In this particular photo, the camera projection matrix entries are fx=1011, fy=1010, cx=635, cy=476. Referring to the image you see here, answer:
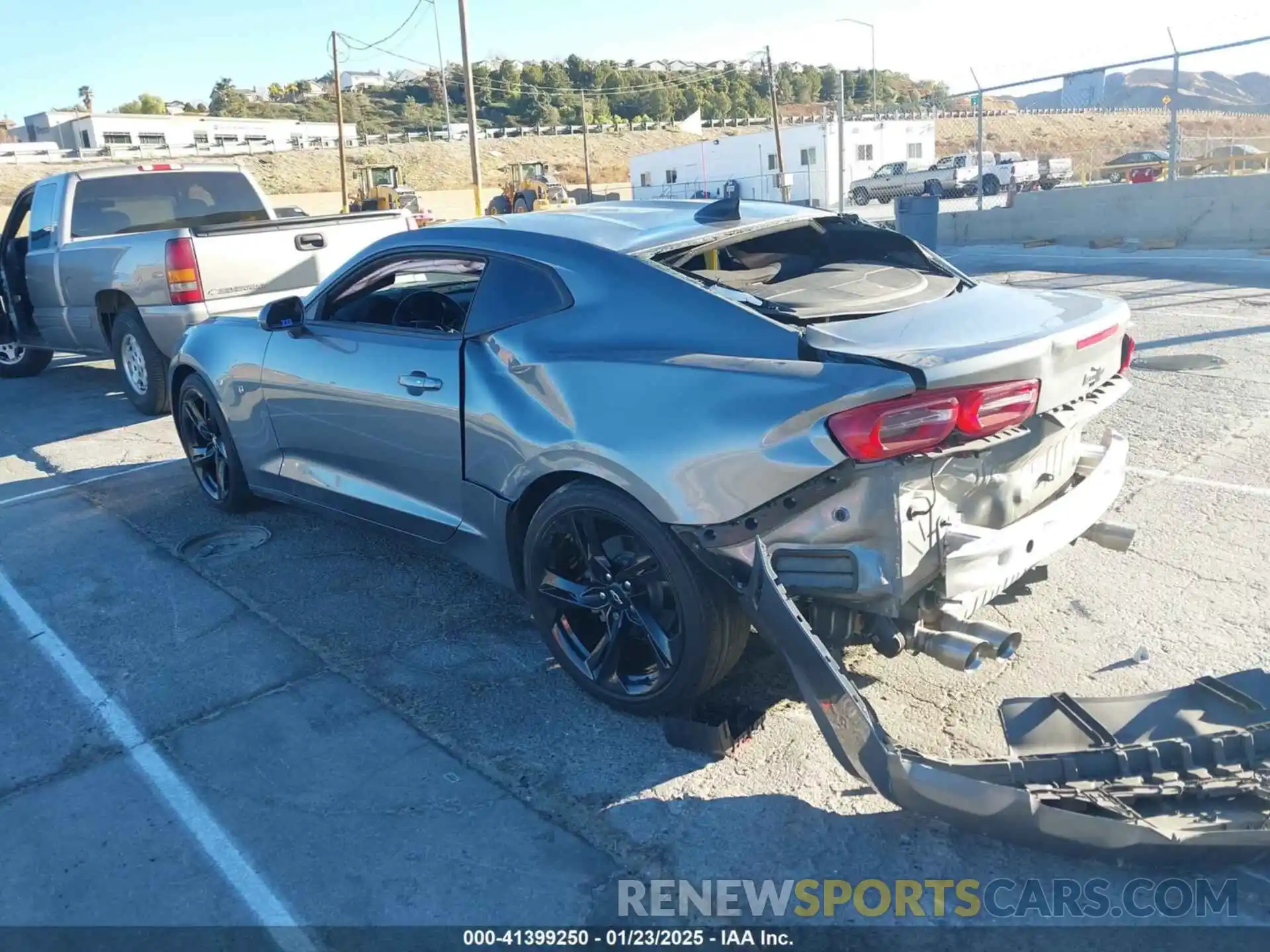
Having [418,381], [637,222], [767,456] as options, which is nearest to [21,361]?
[418,381]

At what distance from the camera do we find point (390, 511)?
436 centimetres

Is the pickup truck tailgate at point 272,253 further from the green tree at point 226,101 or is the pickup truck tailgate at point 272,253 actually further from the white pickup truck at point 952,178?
the green tree at point 226,101

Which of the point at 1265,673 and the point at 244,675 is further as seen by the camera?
the point at 244,675

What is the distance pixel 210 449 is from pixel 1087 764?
4948 mm

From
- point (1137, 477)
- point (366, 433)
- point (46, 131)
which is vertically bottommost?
point (1137, 477)

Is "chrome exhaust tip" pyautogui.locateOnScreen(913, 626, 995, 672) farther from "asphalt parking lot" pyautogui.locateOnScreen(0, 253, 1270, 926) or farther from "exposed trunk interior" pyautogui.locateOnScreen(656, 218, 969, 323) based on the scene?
"exposed trunk interior" pyautogui.locateOnScreen(656, 218, 969, 323)

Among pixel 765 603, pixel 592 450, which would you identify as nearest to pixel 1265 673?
pixel 765 603

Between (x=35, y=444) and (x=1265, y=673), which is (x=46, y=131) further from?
(x=1265, y=673)

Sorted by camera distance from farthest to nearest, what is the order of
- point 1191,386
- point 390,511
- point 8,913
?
point 1191,386 < point 390,511 < point 8,913

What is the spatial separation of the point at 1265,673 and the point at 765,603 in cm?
152

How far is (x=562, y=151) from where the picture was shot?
8450cm

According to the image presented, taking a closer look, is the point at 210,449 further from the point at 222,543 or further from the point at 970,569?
the point at 970,569

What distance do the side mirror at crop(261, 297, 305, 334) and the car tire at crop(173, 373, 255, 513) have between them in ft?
3.10

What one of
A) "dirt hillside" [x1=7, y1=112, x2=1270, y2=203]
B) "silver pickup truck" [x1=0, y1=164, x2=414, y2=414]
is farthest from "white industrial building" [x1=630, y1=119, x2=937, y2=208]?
"silver pickup truck" [x1=0, y1=164, x2=414, y2=414]
